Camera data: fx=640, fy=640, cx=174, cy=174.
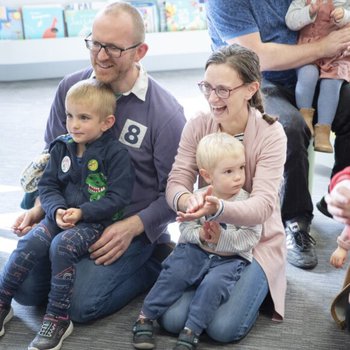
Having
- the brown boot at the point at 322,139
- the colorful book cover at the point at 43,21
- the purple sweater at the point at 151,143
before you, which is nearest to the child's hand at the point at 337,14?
the brown boot at the point at 322,139

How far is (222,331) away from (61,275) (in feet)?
1.74

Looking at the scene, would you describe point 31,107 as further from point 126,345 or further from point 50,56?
point 126,345

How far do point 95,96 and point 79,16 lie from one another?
3155mm

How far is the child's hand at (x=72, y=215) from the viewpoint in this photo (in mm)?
2035

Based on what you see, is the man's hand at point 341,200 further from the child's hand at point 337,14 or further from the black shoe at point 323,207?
the black shoe at point 323,207

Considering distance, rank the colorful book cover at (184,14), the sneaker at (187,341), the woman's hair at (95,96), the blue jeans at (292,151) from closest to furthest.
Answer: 1. the sneaker at (187,341)
2. the woman's hair at (95,96)
3. the blue jeans at (292,151)
4. the colorful book cover at (184,14)

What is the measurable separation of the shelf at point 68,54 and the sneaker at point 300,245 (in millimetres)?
2912

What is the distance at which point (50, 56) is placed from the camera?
199 inches


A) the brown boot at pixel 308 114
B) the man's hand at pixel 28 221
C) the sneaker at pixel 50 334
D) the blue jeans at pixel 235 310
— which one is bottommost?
the sneaker at pixel 50 334

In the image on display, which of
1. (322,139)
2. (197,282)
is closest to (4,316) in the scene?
(197,282)

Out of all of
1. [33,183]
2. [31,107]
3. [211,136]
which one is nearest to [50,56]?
[31,107]

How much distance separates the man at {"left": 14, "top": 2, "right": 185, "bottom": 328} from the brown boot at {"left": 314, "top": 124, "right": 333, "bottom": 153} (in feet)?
1.92

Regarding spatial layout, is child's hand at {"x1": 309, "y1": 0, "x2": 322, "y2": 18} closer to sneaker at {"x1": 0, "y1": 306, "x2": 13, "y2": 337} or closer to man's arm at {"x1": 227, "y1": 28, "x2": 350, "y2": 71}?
man's arm at {"x1": 227, "y1": 28, "x2": 350, "y2": 71}

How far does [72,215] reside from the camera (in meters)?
2.04
